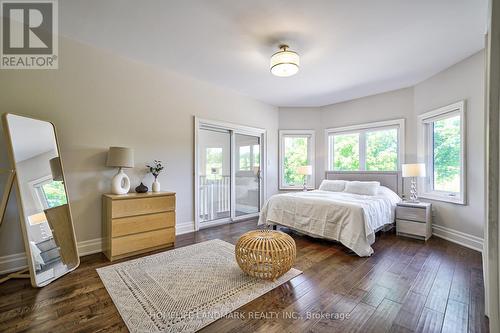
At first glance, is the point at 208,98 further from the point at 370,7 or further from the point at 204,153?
the point at 370,7

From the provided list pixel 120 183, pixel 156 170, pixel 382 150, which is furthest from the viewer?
pixel 382 150

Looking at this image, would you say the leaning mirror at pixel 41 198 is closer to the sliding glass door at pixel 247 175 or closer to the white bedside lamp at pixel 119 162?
the white bedside lamp at pixel 119 162

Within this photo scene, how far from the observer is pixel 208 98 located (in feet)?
13.8

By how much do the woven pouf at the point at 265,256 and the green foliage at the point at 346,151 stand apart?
11.8 feet

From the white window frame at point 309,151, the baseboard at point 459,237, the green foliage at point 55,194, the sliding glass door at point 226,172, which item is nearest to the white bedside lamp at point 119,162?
the green foliage at point 55,194

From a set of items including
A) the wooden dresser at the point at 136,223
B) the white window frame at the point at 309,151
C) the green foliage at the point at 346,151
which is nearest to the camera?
the wooden dresser at the point at 136,223

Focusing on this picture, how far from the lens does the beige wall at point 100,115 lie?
2.55 metres

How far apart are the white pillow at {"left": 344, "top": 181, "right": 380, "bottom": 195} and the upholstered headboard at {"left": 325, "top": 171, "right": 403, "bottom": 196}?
20.1 inches

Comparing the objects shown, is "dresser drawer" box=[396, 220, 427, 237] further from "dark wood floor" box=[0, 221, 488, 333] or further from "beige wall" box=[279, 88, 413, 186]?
"beige wall" box=[279, 88, 413, 186]

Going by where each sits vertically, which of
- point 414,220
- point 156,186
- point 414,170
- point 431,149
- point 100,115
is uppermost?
point 100,115

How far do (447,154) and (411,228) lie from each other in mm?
1373

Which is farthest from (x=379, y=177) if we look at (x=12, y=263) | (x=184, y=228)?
(x=12, y=263)

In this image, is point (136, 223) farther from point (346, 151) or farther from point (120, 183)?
point (346, 151)

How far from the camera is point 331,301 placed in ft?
6.15
